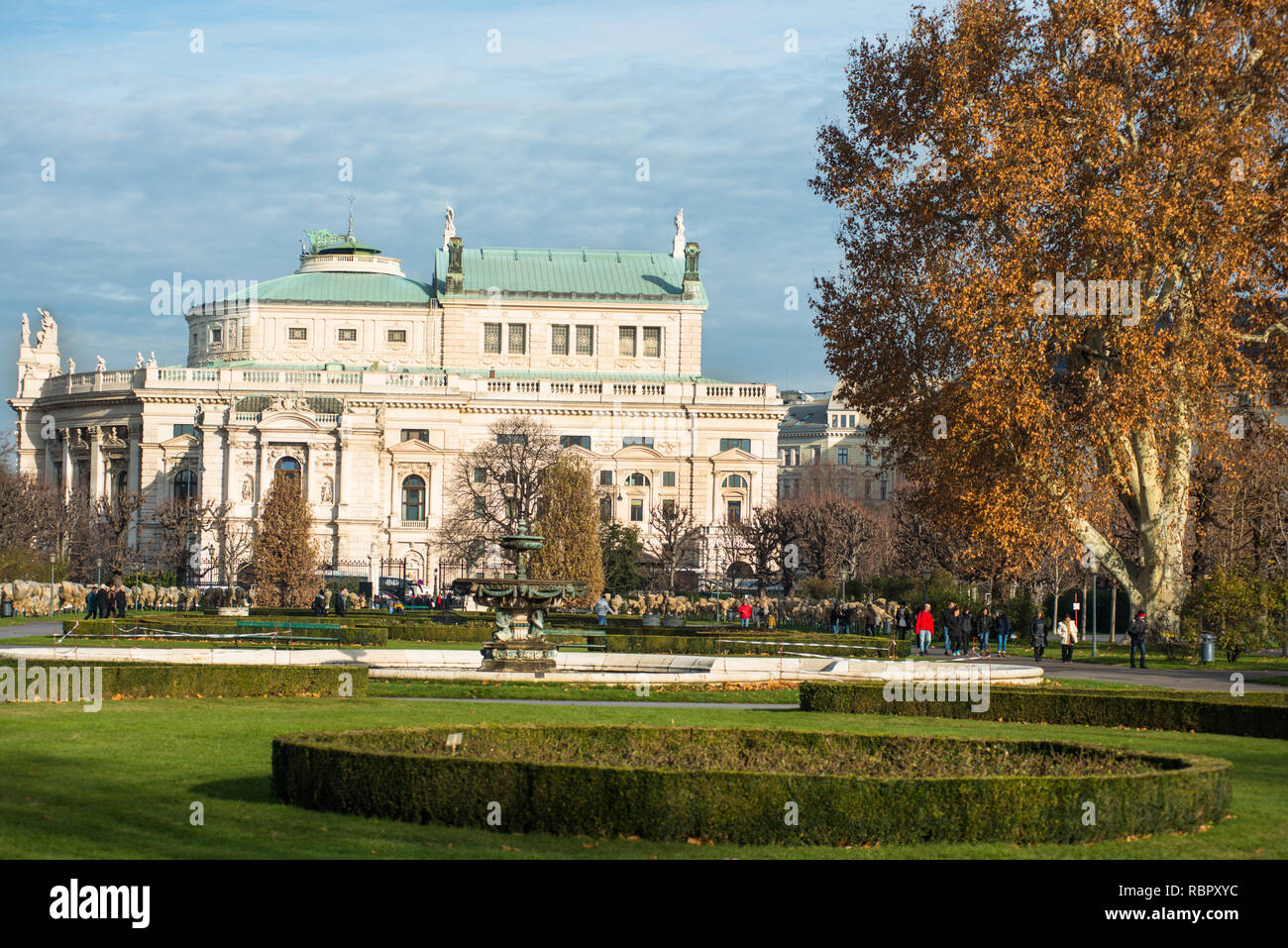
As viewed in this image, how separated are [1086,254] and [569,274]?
69.3 m

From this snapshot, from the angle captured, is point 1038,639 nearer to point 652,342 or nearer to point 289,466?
point 289,466

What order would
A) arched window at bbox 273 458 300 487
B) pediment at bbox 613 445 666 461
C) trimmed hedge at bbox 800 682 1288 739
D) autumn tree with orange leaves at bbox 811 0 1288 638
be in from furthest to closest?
pediment at bbox 613 445 666 461 < arched window at bbox 273 458 300 487 < autumn tree with orange leaves at bbox 811 0 1288 638 < trimmed hedge at bbox 800 682 1288 739

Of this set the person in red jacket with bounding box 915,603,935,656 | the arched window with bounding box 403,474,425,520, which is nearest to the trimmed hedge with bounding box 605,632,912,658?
the person in red jacket with bounding box 915,603,935,656

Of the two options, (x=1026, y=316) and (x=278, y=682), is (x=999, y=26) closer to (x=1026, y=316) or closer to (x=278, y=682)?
(x=1026, y=316)

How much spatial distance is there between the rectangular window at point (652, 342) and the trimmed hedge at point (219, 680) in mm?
76162

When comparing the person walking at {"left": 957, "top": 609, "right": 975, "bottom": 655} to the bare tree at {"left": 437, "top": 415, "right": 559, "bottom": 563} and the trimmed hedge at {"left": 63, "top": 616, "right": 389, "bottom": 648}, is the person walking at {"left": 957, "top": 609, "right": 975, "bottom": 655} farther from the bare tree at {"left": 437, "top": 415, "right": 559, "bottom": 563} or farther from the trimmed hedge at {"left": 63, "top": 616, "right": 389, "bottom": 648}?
the bare tree at {"left": 437, "top": 415, "right": 559, "bottom": 563}

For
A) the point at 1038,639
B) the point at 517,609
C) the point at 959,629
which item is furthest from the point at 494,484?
the point at 517,609

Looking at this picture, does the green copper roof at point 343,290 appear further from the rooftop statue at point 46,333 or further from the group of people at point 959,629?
the group of people at point 959,629

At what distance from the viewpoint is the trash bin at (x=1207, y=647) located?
37.7 meters

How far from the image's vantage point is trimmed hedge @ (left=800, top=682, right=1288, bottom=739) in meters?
22.0

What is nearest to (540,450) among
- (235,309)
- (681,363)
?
(681,363)

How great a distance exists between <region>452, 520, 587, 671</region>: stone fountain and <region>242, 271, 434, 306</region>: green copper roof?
69747 mm

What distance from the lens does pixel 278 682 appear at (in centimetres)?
2545

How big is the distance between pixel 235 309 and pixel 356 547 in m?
20.6
